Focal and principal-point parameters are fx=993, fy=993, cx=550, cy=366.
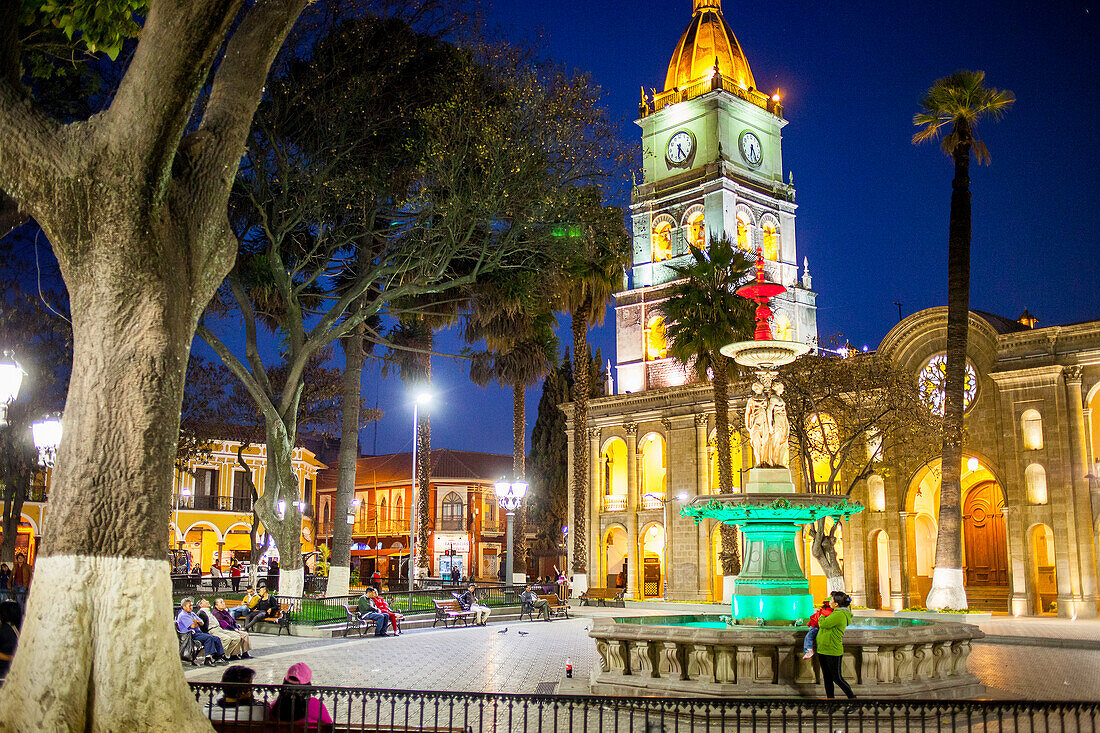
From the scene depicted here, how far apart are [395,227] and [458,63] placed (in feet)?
12.2

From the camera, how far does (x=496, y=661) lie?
55.9 feet

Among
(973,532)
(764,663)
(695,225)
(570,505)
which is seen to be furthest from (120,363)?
(695,225)

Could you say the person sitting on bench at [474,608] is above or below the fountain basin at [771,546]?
below

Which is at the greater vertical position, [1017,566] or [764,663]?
[1017,566]

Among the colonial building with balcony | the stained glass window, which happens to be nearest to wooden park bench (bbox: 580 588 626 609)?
the stained glass window

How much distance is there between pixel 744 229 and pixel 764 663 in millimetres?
40945

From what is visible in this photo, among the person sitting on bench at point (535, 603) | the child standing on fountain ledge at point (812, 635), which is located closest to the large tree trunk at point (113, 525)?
the child standing on fountain ledge at point (812, 635)

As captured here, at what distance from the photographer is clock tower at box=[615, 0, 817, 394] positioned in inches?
1973

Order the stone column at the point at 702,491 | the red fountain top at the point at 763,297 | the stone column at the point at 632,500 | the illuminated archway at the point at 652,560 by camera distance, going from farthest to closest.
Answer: the illuminated archway at the point at 652,560 < the stone column at the point at 632,500 < the stone column at the point at 702,491 < the red fountain top at the point at 763,297

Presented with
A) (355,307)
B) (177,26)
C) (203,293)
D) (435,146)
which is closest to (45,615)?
(203,293)

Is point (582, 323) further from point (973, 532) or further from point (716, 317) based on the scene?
point (973, 532)

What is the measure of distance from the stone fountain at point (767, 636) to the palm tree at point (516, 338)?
8.11 m

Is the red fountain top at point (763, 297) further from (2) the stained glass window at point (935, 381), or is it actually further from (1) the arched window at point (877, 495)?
(1) the arched window at point (877, 495)

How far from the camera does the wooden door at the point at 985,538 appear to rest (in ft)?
118
